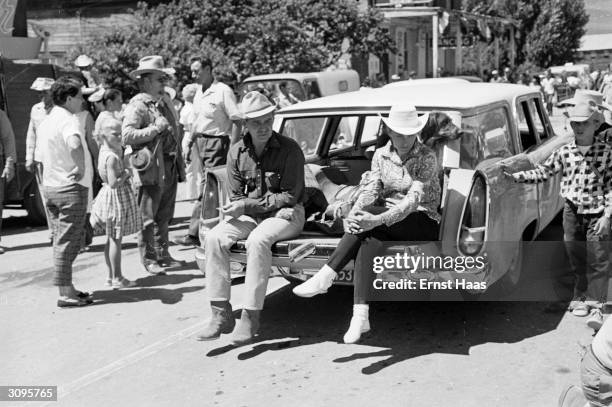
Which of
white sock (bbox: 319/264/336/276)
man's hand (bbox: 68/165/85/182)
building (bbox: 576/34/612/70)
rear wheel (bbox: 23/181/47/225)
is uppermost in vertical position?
man's hand (bbox: 68/165/85/182)

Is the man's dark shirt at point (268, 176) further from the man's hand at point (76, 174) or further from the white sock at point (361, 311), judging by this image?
the man's hand at point (76, 174)

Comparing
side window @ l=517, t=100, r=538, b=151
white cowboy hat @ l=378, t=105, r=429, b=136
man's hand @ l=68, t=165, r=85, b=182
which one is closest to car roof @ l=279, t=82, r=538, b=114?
side window @ l=517, t=100, r=538, b=151

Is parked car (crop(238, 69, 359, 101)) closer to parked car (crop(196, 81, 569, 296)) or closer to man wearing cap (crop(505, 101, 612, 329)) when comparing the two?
parked car (crop(196, 81, 569, 296))

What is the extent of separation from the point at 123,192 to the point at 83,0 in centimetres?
2087

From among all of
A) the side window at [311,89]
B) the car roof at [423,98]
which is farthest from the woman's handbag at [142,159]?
the side window at [311,89]

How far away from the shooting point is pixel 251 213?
227 inches

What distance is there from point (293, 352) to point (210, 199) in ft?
5.01

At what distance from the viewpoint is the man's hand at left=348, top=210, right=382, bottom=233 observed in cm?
526

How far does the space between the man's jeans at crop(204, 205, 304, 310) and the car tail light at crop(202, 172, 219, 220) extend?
46 cm

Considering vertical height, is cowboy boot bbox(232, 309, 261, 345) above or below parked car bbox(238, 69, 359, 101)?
below

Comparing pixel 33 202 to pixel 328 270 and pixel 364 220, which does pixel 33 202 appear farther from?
pixel 364 220

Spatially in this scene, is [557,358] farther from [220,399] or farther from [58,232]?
[58,232]

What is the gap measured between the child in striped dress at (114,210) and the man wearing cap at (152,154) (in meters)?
0.25

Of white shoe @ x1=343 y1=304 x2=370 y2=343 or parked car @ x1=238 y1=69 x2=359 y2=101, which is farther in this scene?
parked car @ x1=238 y1=69 x2=359 y2=101
